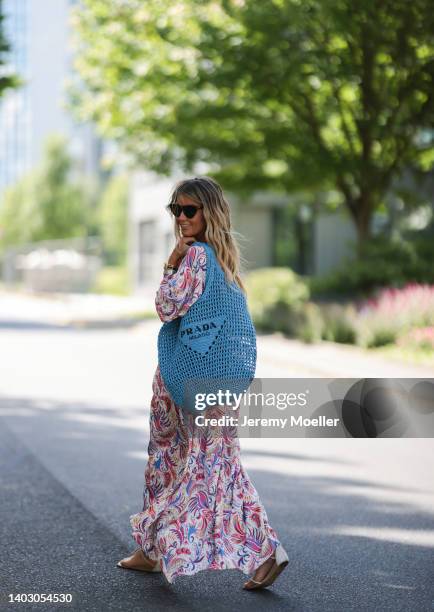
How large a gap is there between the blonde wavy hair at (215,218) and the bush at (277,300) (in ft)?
47.3

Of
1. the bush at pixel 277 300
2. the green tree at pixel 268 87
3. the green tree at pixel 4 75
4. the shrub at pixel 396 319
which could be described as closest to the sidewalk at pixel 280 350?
the shrub at pixel 396 319

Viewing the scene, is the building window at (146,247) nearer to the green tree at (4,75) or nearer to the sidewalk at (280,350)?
the sidewalk at (280,350)

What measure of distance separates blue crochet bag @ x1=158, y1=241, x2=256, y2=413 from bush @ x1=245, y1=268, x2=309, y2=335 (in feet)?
47.5

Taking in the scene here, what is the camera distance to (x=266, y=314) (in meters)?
19.7

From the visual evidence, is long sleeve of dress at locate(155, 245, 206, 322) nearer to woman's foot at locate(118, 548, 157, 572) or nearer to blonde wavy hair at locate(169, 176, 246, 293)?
blonde wavy hair at locate(169, 176, 246, 293)

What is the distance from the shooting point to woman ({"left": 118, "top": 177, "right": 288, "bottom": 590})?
157 inches

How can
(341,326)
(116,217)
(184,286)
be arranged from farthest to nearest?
(116,217) < (341,326) < (184,286)

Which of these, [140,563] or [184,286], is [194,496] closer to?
[140,563]

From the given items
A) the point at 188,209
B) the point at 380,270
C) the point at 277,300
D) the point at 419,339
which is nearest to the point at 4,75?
the point at 277,300

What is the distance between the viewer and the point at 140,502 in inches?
234

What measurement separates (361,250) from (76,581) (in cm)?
1602

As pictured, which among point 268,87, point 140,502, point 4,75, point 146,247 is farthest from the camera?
point 146,247

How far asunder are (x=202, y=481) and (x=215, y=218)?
112 cm

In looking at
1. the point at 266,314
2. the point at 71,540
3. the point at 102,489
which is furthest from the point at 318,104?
the point at 71,540
